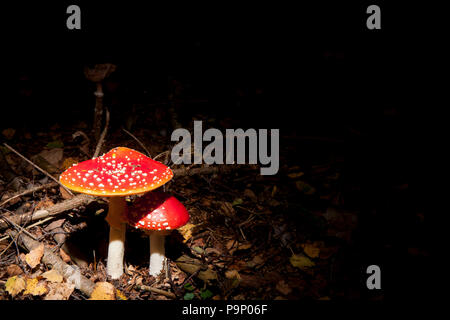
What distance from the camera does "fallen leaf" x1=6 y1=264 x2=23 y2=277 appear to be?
2.27m

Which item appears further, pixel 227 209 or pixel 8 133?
pixel 8 133

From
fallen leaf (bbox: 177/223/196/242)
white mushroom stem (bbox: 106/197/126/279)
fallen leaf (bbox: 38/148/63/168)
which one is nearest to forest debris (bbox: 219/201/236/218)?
fallen leaf (bbox: 177/223/196/242)

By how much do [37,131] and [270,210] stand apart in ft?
8.84

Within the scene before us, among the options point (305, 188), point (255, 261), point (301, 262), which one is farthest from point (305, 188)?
point (255, 261)

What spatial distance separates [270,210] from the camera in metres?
2.95

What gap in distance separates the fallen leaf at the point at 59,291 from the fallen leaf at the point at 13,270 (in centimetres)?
31

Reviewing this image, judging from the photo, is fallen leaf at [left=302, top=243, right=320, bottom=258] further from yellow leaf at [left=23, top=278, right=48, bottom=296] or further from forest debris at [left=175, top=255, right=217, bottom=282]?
yellow leaf at [left=23, top=278, right=48, bottom=296]

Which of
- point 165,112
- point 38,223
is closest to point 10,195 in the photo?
point 38,223

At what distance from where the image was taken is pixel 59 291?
2.13 meters

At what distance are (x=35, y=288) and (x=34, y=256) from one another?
0.28 metres

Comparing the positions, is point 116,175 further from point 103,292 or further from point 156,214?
point 103,292

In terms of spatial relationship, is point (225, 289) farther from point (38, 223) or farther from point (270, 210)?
point (38, 223)

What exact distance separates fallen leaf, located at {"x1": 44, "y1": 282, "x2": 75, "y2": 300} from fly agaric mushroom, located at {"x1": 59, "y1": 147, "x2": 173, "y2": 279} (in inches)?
12.7

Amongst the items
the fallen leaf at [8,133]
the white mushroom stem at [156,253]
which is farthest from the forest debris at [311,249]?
the fallen leaf at [8,133]
